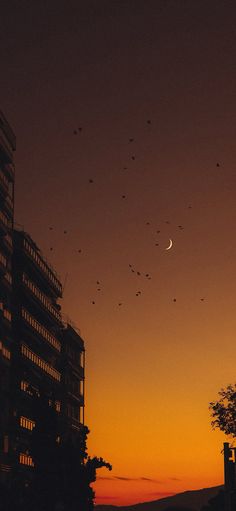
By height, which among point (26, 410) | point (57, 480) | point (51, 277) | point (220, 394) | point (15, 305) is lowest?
point (57, 480)

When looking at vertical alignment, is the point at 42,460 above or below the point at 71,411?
below

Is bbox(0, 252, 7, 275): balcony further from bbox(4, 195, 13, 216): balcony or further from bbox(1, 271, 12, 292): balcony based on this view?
bbox(4, 195, 13, 216): balcony

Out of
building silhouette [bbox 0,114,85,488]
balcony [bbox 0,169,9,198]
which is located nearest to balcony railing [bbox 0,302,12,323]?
building silhouette [bbox 0,114,85,488]

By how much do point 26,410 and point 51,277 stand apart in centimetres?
2527

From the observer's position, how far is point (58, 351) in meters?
165

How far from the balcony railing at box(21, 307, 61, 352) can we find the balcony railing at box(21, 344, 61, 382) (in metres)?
3.15

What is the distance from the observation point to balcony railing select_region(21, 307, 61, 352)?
5595 inches

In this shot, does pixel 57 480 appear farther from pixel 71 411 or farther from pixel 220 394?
pixel 71 411

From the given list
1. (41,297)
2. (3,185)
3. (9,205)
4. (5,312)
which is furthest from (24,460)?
(3,185)

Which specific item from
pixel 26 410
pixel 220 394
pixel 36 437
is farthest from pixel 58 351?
pixel 36 437

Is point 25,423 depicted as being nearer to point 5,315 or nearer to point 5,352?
point 5,352

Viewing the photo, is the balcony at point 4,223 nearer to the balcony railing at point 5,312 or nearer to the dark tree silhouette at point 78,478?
the balcony railing at point 5,312

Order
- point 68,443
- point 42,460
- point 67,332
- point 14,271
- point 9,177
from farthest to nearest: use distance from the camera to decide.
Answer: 1. point 67,332
2. point 14,271
3. point 9,177
4. point 68,443
5. point 42,460

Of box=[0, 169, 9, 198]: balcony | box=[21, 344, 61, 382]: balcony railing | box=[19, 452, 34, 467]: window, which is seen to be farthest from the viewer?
box=[19, 452, 34, 467]: window
